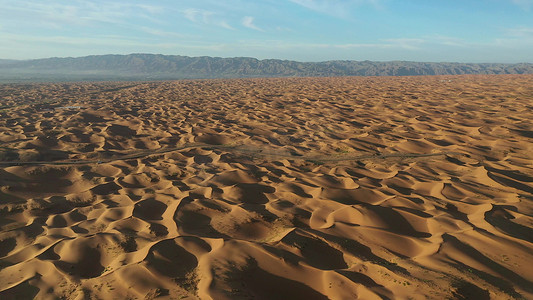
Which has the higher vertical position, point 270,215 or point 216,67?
point 270,215

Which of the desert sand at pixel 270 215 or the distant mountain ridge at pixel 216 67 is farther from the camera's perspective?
the distant mountain ridge at pixel 216 67

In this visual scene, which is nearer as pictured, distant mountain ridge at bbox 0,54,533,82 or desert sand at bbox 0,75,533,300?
desert sand at bbox 0,75,533,300

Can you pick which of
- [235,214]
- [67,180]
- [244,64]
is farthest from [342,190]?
[244,64]

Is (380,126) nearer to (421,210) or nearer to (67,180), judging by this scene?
(421,210)

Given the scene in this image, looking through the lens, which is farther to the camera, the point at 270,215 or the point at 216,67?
the point at 216,67
